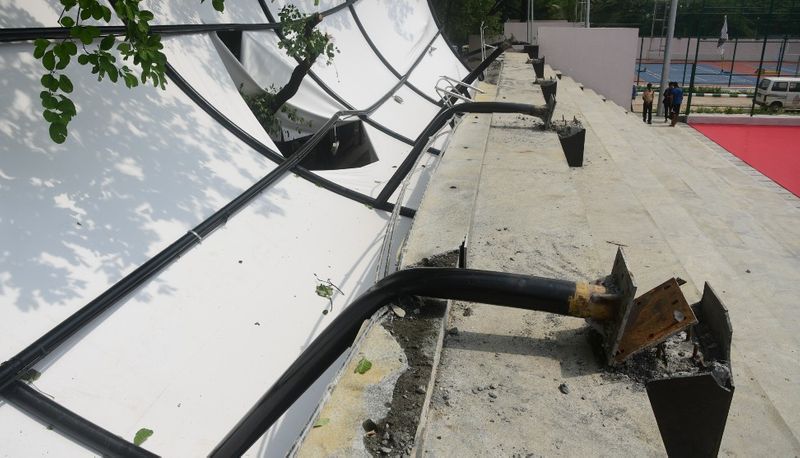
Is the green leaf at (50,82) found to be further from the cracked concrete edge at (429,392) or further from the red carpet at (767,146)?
the red carpet at (767,146)

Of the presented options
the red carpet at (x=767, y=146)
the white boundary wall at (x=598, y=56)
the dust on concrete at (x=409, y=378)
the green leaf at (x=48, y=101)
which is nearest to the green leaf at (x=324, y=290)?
the dust on concrete at (x=409, y=378)

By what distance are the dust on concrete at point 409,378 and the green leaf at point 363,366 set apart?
0.16m

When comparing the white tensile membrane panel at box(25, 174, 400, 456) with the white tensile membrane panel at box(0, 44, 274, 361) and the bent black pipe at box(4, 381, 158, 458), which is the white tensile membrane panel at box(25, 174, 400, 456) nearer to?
the bent black pipe at box(4, 381, 158, 458)

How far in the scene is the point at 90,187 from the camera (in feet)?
11.9

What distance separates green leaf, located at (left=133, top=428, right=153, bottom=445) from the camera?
274 centimetres

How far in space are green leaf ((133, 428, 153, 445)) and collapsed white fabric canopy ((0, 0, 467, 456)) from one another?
3cm

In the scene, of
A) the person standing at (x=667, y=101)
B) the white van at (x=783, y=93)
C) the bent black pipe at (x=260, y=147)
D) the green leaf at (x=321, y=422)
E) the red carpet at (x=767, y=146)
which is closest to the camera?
the green leaf at (x=321, y=422)

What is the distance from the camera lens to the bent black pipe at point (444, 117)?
563 cm

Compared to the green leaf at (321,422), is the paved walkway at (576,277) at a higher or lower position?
lower

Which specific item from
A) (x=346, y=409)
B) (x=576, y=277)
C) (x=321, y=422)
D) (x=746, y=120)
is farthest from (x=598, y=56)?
(x=321, y=422)

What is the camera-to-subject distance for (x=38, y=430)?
254 cm

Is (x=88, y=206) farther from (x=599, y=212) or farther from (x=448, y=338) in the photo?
(x=599, y=212)

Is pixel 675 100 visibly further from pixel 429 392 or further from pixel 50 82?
pixel 50 82

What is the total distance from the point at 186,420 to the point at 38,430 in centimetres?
70
